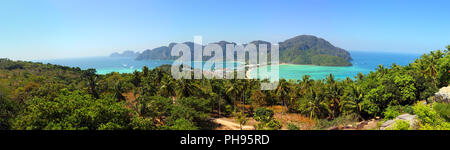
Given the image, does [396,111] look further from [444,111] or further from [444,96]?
[444,111]

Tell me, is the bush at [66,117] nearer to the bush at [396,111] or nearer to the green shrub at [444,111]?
the green shrub at [444,111]

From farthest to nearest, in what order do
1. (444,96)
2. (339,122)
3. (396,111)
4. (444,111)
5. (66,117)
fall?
(339,122) < (396,111) < (444,96) < (444,111) < (66,117)

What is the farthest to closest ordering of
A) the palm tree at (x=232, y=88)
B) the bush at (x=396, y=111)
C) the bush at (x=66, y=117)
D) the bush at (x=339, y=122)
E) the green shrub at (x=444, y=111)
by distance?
the palm tree at (x=232, y=88) → the bush at (x=339, y=122) → the bush at (x=396, y=111) → the green shrub at (x=444, y=111) → the bush at (x=66, y=117)

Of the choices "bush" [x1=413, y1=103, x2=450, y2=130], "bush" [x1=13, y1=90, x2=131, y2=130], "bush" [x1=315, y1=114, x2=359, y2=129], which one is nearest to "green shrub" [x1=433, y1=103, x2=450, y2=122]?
"bush" [x1=413, y1=103, x2=450, y2=130]

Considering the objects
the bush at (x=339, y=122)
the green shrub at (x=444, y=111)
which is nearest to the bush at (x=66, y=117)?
the green shrub at (x=444, y=111)

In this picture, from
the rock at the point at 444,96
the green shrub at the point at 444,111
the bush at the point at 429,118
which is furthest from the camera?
the rock at the point at 444,96

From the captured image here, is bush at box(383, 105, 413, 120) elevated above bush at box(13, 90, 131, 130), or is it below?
below

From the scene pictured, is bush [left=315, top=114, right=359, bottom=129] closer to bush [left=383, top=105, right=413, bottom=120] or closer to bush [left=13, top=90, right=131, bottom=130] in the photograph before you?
bush [left=383, top=105, right=413, bottom=120]

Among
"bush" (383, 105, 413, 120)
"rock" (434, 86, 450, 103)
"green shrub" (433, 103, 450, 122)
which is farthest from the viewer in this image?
"bush" (383, 105, 413, 120)

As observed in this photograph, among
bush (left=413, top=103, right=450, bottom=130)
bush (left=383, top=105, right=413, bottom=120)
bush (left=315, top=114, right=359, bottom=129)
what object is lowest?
bush (left=315, top=114, right=359, bottom=129)

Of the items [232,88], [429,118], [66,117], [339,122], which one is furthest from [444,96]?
[66,117]

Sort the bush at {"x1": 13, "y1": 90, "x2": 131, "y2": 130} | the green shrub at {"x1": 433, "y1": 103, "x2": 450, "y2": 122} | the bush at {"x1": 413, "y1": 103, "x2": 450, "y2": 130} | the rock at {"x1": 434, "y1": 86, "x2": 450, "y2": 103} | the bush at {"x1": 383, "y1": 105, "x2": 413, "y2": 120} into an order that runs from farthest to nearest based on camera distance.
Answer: the bush at {"x1": 383, "y1": 105, "x2": 413, "y2": 120}, the rock at {"x1": 434, "y1": 86, "x2": 450, "y2": 103}, the green shrub at {"x1": 433, "y1": 103, "x2": 450, "y2": 122}, the bush at {"x1": 413, "y1": 103, "x2": 450, "y2": 130}, the bush at {"x1": 13, "y1": 90, "x2": 131, "y2": 130}

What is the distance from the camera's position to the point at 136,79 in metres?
42.1
